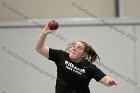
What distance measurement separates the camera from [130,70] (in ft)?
11.4

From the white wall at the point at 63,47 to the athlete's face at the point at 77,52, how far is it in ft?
3.45

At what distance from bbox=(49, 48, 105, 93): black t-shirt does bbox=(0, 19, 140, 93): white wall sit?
1074 millimetres

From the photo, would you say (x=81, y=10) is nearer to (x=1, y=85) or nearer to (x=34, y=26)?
(x=34, y=26)

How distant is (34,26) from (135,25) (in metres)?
1.06

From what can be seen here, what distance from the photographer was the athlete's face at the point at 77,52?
7.66 feet

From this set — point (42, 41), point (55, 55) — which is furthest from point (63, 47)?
point (42, 41)

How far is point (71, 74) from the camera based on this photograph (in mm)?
2316

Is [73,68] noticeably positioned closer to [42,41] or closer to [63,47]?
[42,41]

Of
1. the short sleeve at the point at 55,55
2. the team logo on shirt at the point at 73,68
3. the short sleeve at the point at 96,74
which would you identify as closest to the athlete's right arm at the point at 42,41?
the short sleeve at the point at 55,55

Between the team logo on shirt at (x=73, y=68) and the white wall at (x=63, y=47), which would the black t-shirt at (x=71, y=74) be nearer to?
the team logo on shirt at (x=73, y=68)

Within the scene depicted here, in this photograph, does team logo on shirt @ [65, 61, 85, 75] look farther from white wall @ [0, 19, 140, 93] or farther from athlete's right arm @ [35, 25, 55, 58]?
white wall @ [0, 19, 140, 93]

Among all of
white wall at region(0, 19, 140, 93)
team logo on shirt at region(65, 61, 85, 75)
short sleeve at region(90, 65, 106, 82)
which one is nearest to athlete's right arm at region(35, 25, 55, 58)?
team logo on shirt at region(65, 61, 85, 75)

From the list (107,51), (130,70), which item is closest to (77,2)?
(107,51)

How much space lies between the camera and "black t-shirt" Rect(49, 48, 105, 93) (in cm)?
230
